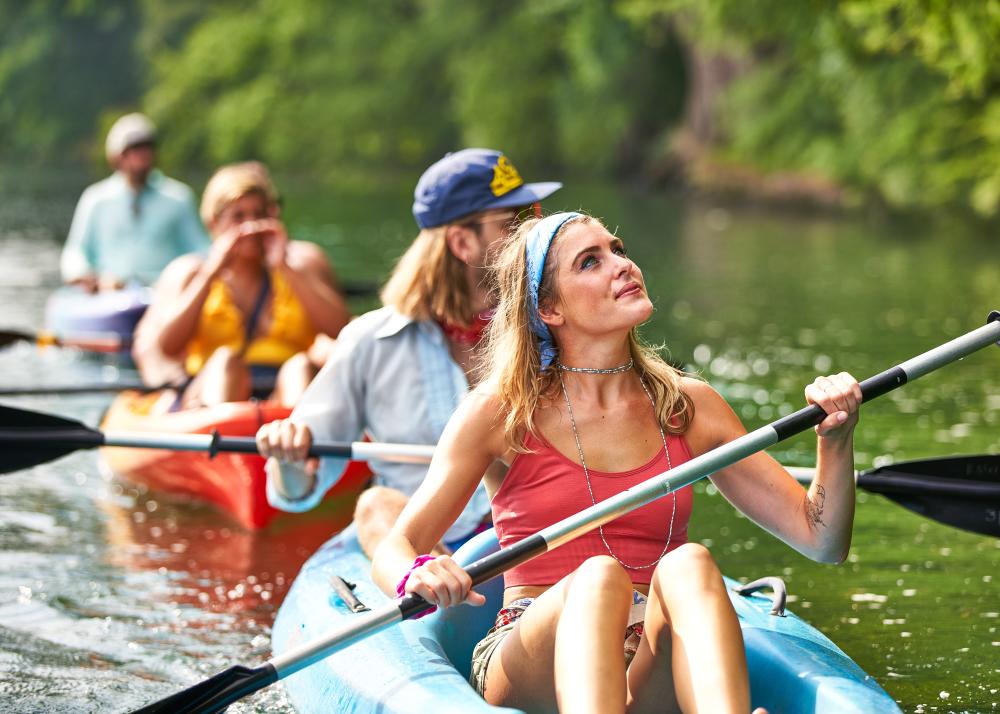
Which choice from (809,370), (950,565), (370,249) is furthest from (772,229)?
(950,565)

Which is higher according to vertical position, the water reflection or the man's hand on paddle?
the man's hand on paddle

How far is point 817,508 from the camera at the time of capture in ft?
10.2

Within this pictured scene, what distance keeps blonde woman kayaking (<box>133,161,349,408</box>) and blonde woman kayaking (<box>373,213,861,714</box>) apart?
8.77 feet

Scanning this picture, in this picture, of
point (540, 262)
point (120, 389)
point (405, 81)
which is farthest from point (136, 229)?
point (405, 81)

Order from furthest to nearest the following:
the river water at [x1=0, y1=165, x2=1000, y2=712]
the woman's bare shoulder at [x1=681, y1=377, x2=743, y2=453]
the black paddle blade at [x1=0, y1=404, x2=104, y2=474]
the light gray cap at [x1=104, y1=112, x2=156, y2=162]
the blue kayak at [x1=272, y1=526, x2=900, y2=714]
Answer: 1. the light gray cap at [x1=104, y1=112, x2=156, y2=162]
2. the black paddle blade at [x1=0, y1=404, x2=104, y2=474]
3. the river water at [x1=0, y1=165, x2=1000, y2=712]
4. the woman's bare shoulder at [x1=681, y1=377, x2=743, y2=453]
5. the blue kayak at [x1=272, y1=526, x2=900, y2=714]

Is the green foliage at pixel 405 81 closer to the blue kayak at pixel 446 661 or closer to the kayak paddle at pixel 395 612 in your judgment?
the blue kayak at pixel 446 661

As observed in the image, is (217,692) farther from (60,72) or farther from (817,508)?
(60,72)

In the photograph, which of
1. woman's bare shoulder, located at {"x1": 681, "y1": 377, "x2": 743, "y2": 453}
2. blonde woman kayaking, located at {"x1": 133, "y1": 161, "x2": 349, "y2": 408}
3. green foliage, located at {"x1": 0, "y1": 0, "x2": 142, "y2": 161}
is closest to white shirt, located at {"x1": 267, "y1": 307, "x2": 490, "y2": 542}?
woman's bare shoulder, located at {"x1": 681, "y1": 377, "x2": 743, "y2": 453}

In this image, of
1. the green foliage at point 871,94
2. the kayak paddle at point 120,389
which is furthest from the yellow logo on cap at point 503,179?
the green foliage at point 871,94

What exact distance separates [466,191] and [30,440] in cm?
154

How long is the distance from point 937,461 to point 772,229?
15427 millimetres

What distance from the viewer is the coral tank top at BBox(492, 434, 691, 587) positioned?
310 centimetres

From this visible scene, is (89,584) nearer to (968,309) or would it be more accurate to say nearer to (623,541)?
(623,541)

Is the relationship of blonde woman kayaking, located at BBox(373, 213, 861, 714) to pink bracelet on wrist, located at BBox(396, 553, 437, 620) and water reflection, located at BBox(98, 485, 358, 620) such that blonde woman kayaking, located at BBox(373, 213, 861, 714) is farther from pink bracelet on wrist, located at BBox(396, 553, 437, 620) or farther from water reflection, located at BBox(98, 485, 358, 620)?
water reflection, located at BBox(98, 485, 358, 620)
